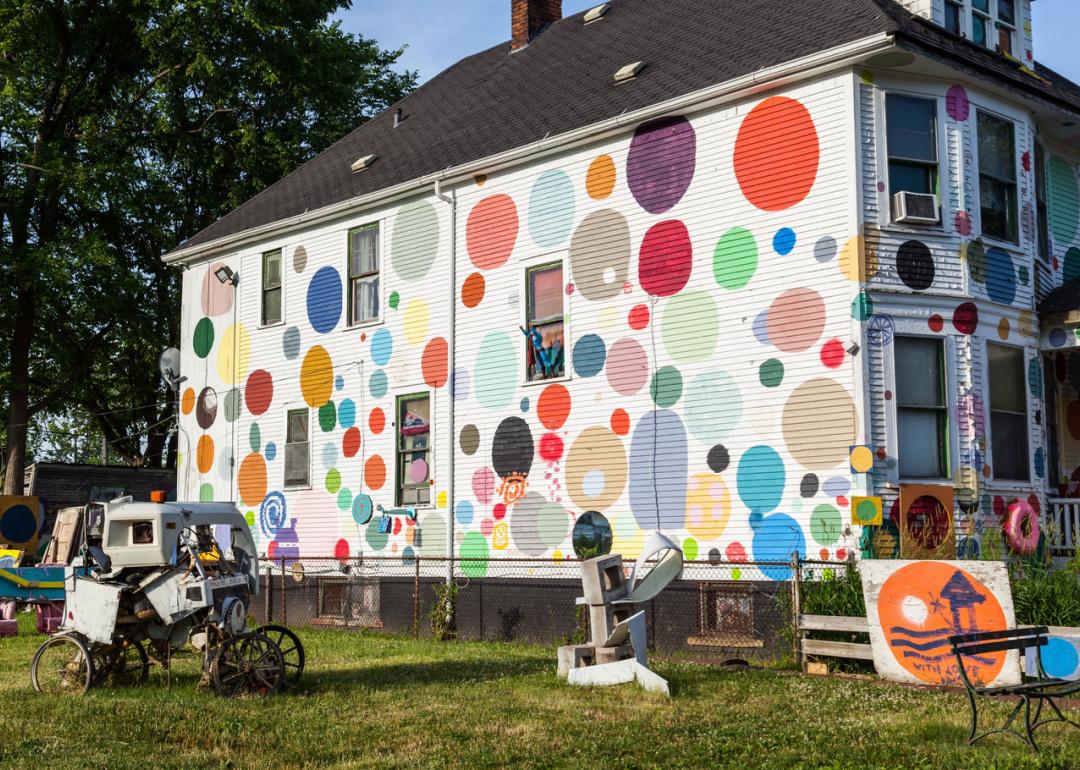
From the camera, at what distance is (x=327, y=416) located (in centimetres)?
2269

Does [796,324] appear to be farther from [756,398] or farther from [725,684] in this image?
[725,684]

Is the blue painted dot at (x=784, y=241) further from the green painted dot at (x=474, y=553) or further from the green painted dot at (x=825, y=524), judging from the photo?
the green painted dot at (x=474, y=553)

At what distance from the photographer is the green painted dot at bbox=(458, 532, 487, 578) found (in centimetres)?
1969

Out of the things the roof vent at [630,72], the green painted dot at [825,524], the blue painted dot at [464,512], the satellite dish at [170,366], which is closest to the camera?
the green painted dot at [825,524]

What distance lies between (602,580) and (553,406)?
6173 mm

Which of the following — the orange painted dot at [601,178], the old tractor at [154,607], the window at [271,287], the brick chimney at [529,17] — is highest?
the brick chimney at [529,17]

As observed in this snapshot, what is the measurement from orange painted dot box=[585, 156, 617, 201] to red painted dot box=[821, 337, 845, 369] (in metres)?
4.72

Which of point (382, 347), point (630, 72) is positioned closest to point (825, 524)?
point (630, 72)

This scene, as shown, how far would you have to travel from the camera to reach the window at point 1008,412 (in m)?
16.7

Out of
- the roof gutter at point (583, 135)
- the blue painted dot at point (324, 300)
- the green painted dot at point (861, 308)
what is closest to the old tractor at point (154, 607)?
the green painted dot at point (861, 308)

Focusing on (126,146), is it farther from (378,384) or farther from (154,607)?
(154,607)

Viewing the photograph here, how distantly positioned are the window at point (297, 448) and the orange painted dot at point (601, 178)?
7813 millimetres

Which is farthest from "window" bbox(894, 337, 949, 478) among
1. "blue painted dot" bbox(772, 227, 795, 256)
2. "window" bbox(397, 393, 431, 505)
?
"window" bbox(397, 393, 431, 505)

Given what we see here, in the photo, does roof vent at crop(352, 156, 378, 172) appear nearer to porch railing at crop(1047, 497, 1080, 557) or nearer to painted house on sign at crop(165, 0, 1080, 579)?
painted house on sign at crop(165, 0, 1080, 579)
